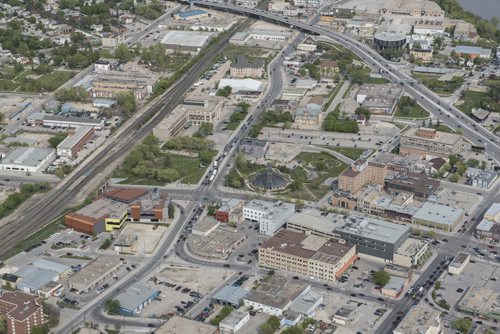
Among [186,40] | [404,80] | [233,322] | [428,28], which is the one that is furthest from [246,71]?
[233,322]

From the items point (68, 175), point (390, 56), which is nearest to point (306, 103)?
point (390, 56)

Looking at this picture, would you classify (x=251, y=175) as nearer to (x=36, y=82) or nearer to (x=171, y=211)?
(x=171, y=211)

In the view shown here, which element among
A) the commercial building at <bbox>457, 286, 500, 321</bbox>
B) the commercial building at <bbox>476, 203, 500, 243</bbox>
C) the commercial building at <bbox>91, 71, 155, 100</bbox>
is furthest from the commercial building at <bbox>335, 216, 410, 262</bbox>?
the commercial building at <bbox>91, 71, 155, 100</bbox>

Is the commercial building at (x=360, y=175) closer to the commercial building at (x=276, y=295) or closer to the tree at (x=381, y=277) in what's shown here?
the tree at (x=381, y=277)

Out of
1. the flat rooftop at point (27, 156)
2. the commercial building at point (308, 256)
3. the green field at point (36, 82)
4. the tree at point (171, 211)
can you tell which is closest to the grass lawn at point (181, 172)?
the tree at point (171, 211)

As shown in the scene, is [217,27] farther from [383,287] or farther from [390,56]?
[383,287]

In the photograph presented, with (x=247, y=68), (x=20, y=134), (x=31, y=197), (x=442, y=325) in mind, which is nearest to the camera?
(x=442, y=325)
